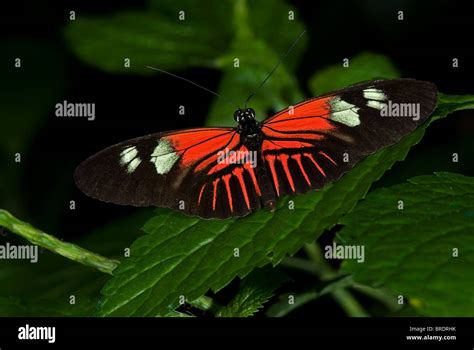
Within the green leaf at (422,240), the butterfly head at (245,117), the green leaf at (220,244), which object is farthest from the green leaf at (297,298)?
the butterfly head at (245,117)

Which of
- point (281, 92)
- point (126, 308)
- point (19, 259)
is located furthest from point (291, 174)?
point (19, 259)

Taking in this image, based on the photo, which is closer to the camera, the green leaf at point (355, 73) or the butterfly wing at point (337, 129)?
the butterfly wing at point (337, 129)

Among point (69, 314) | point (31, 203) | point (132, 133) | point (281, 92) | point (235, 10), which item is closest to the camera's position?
point (69, 314)

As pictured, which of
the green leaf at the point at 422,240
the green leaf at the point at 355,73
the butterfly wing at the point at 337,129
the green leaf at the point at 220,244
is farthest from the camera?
the green leaf at the point at 355,73

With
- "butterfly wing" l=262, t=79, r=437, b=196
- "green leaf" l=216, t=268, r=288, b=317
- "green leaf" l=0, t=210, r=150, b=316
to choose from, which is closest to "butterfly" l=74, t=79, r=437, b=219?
"butterfly wing" l=262, t=79, r=437, b=196

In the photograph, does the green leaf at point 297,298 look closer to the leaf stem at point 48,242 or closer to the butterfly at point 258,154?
the butterfly at point 258,154

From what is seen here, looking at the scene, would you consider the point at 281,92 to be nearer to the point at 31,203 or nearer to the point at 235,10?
the point at 235,10
